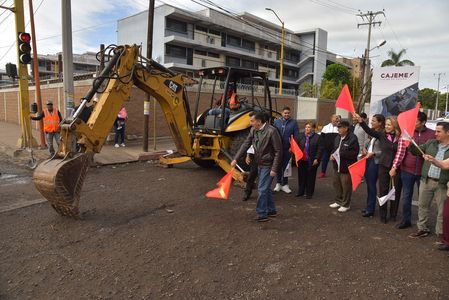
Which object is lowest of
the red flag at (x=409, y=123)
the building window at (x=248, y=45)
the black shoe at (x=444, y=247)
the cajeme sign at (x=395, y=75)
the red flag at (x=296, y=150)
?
the black shoe at (x=444, y=247)

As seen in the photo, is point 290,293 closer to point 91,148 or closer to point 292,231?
point 292,231

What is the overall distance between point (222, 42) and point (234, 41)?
Result: 3212mm

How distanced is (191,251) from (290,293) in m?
1.39

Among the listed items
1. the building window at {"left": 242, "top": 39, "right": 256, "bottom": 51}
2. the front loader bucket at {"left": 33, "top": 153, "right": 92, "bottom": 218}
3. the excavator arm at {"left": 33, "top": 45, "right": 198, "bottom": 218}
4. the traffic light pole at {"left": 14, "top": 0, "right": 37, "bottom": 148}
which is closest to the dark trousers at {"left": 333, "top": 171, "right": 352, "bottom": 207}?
the excavator arm at {"left": 33, "top": 45, "right": 198, "bottom": 218}

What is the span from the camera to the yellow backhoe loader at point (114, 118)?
15.9 feet

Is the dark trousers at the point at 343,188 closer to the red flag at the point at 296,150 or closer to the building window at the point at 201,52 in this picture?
the red flag at the point at 296,150

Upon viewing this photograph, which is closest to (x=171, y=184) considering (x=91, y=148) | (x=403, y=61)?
(x=91, y=148)

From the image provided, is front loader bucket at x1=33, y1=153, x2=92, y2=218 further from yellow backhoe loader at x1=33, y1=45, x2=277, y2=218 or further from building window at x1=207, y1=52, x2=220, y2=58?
building window at x1=207, y1=52, x2=220, y2=58

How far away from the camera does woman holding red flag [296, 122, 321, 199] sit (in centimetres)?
682

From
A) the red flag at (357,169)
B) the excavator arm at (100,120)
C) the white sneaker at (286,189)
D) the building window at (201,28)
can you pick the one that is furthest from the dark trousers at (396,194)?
the building window at (201,28)

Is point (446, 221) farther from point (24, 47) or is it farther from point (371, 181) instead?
point (24, 47)

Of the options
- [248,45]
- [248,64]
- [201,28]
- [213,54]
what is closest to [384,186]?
[201,28]

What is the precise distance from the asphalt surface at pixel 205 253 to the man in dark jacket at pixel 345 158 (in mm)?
313

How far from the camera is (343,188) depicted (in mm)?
6117
